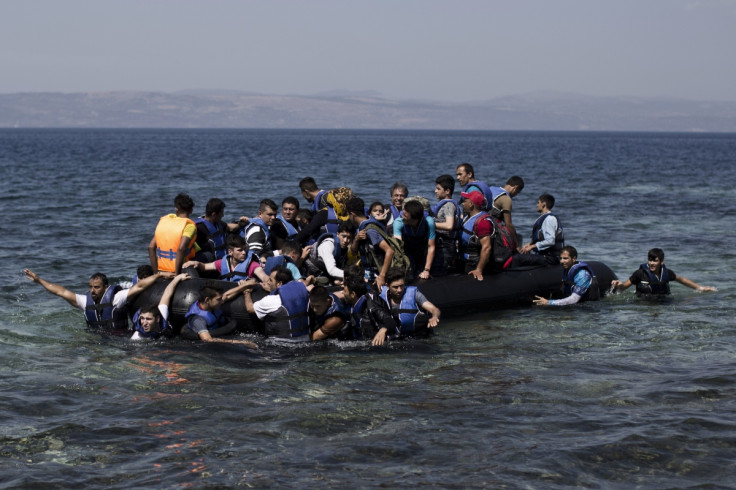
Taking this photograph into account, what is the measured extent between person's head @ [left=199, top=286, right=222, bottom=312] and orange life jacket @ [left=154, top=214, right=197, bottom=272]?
1.04 meters

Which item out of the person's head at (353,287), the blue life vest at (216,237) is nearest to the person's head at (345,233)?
the person's head at (353,287)

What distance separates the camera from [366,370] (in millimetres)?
9664

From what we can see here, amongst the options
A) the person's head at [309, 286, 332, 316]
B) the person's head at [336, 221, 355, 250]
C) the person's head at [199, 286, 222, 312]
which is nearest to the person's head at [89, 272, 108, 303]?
the person's head at [199, 286, 222, 312]

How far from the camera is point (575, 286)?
12.7m

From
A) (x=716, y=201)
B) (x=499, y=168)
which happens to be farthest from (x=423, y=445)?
(x=499, y=168)

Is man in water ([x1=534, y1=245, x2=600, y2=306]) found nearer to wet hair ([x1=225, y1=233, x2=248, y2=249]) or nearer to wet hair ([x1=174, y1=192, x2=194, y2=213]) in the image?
wet hair ([x1=225, y1=233, x2=248, y2=249])

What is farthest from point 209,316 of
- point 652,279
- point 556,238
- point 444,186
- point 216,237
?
point 652,279

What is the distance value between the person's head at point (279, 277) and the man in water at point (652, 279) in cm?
582

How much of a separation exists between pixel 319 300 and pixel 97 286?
3.07 m

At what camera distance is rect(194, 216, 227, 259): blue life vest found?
11.7m

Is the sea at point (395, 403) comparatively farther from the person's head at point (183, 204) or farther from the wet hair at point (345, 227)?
the person's head at point (183, 204)

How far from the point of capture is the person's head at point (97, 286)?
1082cm

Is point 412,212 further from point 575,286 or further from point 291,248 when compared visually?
point 575,286

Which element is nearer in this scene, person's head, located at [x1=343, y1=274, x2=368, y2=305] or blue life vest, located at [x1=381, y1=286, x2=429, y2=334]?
person's head, located at [x1=343, y1=274, x2=368, y2=305]
